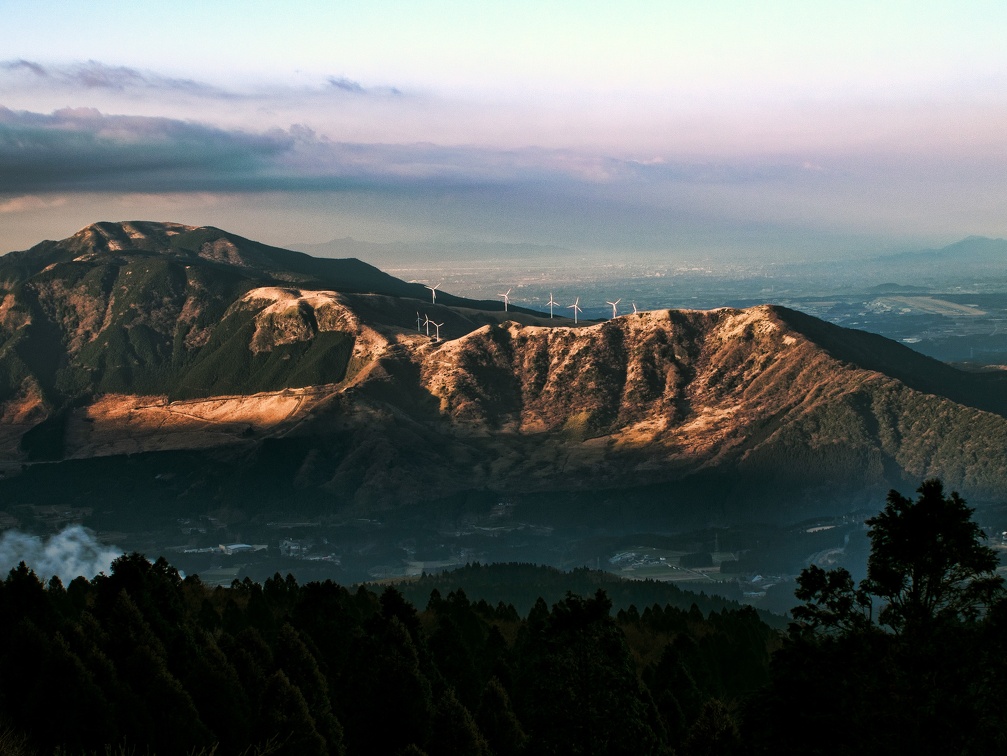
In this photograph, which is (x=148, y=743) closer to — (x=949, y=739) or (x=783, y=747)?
(x=783, y=747)

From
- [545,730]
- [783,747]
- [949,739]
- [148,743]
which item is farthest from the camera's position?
[148,743]

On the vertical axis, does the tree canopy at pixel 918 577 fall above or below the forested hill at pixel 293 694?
above

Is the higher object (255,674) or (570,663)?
(570,663)

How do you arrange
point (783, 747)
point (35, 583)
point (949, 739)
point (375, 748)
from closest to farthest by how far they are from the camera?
1. point (949, 739)
2. point (783, 747)
3. point (375, 748)
4. point (35, 583)

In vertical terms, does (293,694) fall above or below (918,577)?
below

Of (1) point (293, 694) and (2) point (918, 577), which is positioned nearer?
(2) point (918, 577)

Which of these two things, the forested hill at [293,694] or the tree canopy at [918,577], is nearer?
the tree canopy at [918,577]

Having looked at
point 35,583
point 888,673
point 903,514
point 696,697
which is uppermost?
point 903,514

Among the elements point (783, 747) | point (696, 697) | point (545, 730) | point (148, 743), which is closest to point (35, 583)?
point (148, 743)

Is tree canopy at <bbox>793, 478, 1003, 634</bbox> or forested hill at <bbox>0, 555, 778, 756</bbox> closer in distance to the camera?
tree canopy at <bbox>793, 478, 1003, 634</bbox>

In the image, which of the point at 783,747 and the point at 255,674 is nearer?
the point at 783,747

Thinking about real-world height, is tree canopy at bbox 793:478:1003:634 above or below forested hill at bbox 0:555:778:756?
above
